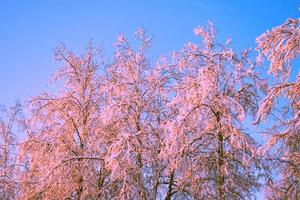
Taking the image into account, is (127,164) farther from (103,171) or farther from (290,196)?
Result: (290,196)

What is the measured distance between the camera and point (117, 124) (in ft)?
39.6

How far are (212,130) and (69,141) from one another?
16.5ft

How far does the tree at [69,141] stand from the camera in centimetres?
1188

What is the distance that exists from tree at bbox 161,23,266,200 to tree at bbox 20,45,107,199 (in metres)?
2.49

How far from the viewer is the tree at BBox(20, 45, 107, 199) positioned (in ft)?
39.0

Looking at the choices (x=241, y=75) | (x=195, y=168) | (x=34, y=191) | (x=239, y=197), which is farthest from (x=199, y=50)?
(x=34, y=191)

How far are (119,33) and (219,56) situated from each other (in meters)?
4.07

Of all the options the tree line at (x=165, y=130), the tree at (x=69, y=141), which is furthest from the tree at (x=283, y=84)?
the tree at (x=69, y=141)

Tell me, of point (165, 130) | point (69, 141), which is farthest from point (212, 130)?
point (69, 141)

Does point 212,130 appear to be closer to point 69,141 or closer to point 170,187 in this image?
point 170,187

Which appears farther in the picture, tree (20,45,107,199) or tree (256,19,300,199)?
tree (20,45,107,199)

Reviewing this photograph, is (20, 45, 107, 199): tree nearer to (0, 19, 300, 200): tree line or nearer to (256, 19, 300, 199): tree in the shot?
(0, 19, 300, 200): tree line

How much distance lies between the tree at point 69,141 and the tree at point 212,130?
2.49 m

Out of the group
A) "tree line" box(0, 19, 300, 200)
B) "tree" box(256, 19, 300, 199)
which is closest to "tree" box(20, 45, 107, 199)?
"tree line" box(0, 19, 300, 200)
